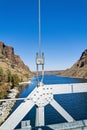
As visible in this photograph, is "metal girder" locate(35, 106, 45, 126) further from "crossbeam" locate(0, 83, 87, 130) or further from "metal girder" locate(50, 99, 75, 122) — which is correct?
"metal girder" locate(50, 99, 75, 122)

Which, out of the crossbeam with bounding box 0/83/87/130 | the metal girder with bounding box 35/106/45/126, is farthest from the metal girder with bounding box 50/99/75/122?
the metal girder with bounding box 35/106/45/126

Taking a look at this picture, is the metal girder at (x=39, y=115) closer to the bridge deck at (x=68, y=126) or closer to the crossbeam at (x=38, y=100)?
the crossbeam at (x=38, y=100)

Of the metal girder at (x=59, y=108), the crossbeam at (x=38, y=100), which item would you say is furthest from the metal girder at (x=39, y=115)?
the metal girder at (x=59, y=108)

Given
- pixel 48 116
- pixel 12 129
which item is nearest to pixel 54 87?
pixel 12 129

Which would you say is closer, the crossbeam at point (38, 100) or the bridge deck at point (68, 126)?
the crossbeam at point (38, 100)

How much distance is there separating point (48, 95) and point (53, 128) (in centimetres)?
86

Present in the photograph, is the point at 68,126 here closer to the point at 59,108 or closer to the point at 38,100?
the point at 59,108

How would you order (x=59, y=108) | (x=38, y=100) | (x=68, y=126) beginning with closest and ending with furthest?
(x=38, y=100), (x=68, y=126), (x=59, y=108)

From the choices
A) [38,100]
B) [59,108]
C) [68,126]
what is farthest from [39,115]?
[68,126]

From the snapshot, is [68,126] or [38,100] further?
[68,126]

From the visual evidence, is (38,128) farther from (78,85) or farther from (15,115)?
(78,85)

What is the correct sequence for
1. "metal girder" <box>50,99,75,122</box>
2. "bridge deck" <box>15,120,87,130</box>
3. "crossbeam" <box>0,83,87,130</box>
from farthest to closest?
1. "metal girder" <box>50,99,75,122</box>
2. "bridge deck" <box>15,120,87,130</box>
3. "crossbeam" <box>0,83,87,130</box>

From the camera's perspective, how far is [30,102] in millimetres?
5109

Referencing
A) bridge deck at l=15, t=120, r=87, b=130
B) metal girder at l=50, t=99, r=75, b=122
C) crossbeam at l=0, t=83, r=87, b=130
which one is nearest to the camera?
crossbeam at l=0, t=83, r=87, b=130
